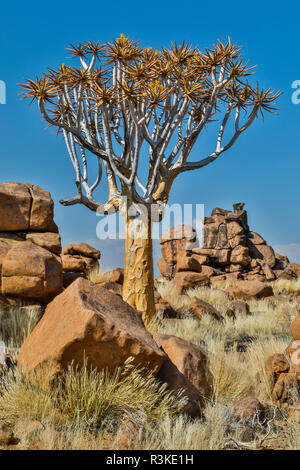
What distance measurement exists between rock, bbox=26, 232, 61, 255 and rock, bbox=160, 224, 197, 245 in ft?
48.5

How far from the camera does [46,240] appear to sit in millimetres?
9398

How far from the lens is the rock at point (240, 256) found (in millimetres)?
23469

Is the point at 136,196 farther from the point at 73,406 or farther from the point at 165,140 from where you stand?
the point at 73,406

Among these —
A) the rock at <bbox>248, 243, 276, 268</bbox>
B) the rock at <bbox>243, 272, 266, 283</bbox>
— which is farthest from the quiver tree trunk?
the rock at <bbox>248, 243, 276, 268</bbox>

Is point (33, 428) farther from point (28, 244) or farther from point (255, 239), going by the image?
point (255, 239)

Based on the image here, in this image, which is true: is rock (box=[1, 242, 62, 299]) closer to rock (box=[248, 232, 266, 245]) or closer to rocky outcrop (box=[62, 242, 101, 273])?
rocky outcrop (box=[62, 242, 101, 273])

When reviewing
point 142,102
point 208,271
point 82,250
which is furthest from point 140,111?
point 208,271

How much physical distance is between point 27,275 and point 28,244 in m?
0.88

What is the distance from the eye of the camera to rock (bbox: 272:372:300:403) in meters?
5.89

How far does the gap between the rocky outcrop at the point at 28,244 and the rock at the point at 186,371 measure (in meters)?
3.10

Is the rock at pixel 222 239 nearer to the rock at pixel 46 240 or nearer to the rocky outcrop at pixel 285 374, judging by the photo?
the rock at pixel 46 240

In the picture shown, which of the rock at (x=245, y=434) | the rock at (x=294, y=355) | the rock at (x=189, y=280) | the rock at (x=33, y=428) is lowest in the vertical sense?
the rock at (x=245, y=434)

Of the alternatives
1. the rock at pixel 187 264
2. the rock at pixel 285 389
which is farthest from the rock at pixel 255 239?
the rock at pixel 285 389
